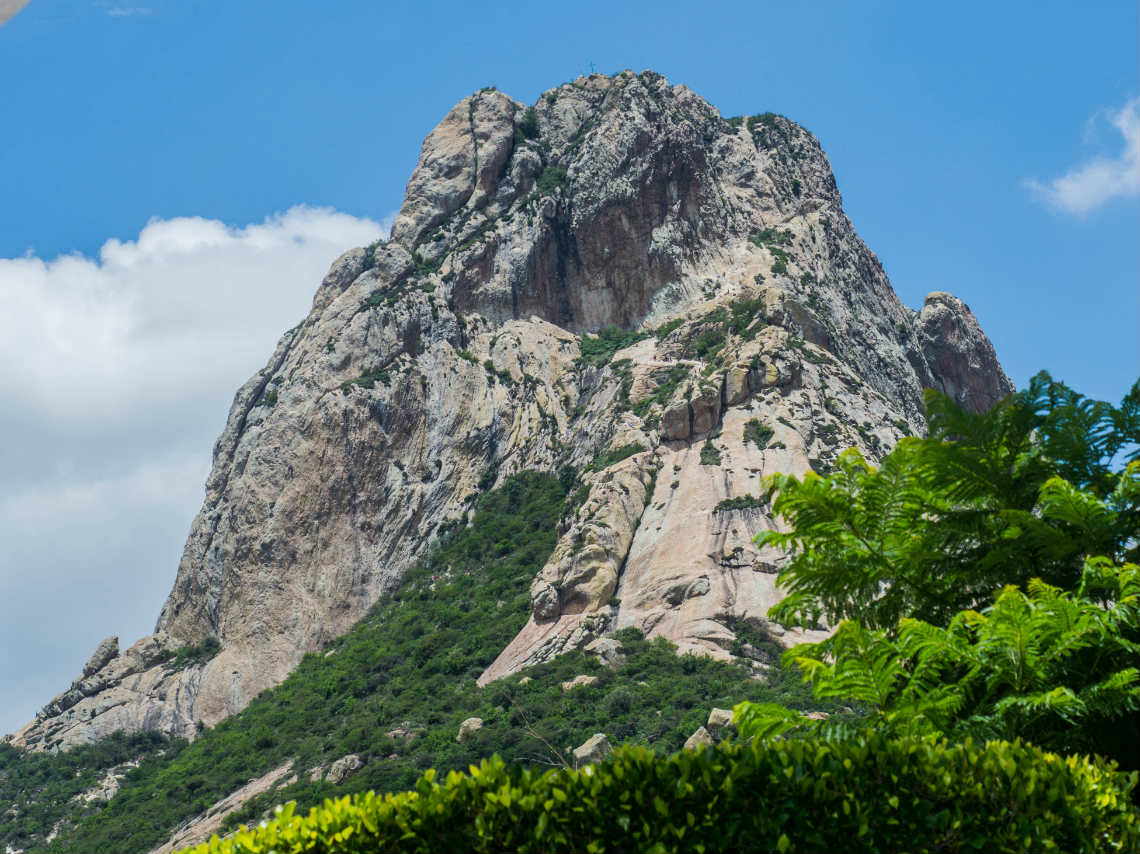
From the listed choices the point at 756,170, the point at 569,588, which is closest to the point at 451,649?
the point at 569,588

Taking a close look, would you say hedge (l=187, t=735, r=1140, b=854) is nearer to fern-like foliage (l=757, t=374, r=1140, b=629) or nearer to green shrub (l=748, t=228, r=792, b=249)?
fern-like foliage (l=757, t=374, r=1140, b=629)

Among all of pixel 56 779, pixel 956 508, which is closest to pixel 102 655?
pixel 56 779

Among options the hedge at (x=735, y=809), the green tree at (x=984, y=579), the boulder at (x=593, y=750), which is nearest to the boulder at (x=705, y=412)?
the boulder at (x=593, y=750)

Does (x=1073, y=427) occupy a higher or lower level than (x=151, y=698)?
lower

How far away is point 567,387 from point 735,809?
211 ft

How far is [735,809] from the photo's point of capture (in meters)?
6.65

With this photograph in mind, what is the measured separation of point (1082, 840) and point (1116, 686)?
235 cm

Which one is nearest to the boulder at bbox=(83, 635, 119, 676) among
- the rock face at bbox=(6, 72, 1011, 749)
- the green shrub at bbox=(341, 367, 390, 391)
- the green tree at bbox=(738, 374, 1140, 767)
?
the rock face at bbox=(6, 72, 1011, 749)

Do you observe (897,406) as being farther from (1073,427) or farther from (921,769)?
(921,769)

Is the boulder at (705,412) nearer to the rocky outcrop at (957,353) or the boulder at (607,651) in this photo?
Answer: the boulder at (607,651)

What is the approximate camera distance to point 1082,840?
7.04 metres

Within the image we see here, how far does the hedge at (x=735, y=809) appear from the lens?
6426 mm

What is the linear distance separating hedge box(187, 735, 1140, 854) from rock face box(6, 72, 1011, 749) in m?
35.0

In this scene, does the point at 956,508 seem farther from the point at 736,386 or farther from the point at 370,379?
the point at 370,379
